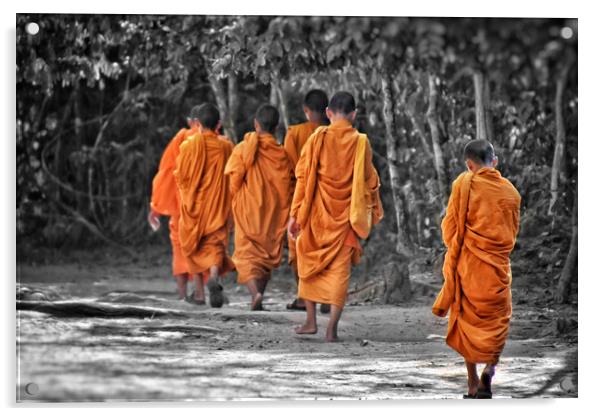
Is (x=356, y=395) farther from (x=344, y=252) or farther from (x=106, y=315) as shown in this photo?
(x=106, y=315)

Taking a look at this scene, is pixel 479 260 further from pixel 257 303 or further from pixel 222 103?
pixel 222 103

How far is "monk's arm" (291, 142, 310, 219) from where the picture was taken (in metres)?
7.73

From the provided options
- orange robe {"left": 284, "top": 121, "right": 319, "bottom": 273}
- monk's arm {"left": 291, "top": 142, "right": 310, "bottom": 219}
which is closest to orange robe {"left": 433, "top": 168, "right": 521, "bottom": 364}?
monk's arm {"left": 291, "top": 142, "right": 310, "bottom": 219}

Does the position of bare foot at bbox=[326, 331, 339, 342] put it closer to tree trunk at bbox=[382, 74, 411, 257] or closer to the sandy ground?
the sandy ground

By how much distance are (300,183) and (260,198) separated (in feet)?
1.69

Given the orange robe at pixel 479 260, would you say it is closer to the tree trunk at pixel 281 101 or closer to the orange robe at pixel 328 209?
the orange robe at pixel 328 209

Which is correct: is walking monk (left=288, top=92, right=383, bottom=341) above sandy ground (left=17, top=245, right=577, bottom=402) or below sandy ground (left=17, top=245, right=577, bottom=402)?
above

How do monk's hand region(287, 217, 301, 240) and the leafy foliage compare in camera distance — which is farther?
monk's hand region(287, 217, 301, 240)

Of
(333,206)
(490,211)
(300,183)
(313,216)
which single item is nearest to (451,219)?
(490,211)

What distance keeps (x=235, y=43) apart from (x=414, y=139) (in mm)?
1499

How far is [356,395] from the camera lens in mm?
7457

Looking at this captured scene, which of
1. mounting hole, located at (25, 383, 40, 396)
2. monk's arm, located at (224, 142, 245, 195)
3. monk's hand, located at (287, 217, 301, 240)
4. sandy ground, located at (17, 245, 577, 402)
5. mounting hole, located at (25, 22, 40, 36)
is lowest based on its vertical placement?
mounting hole, located at (25, 383, 40, 396)

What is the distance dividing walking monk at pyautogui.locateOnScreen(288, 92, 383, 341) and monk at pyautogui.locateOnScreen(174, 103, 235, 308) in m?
0.76
